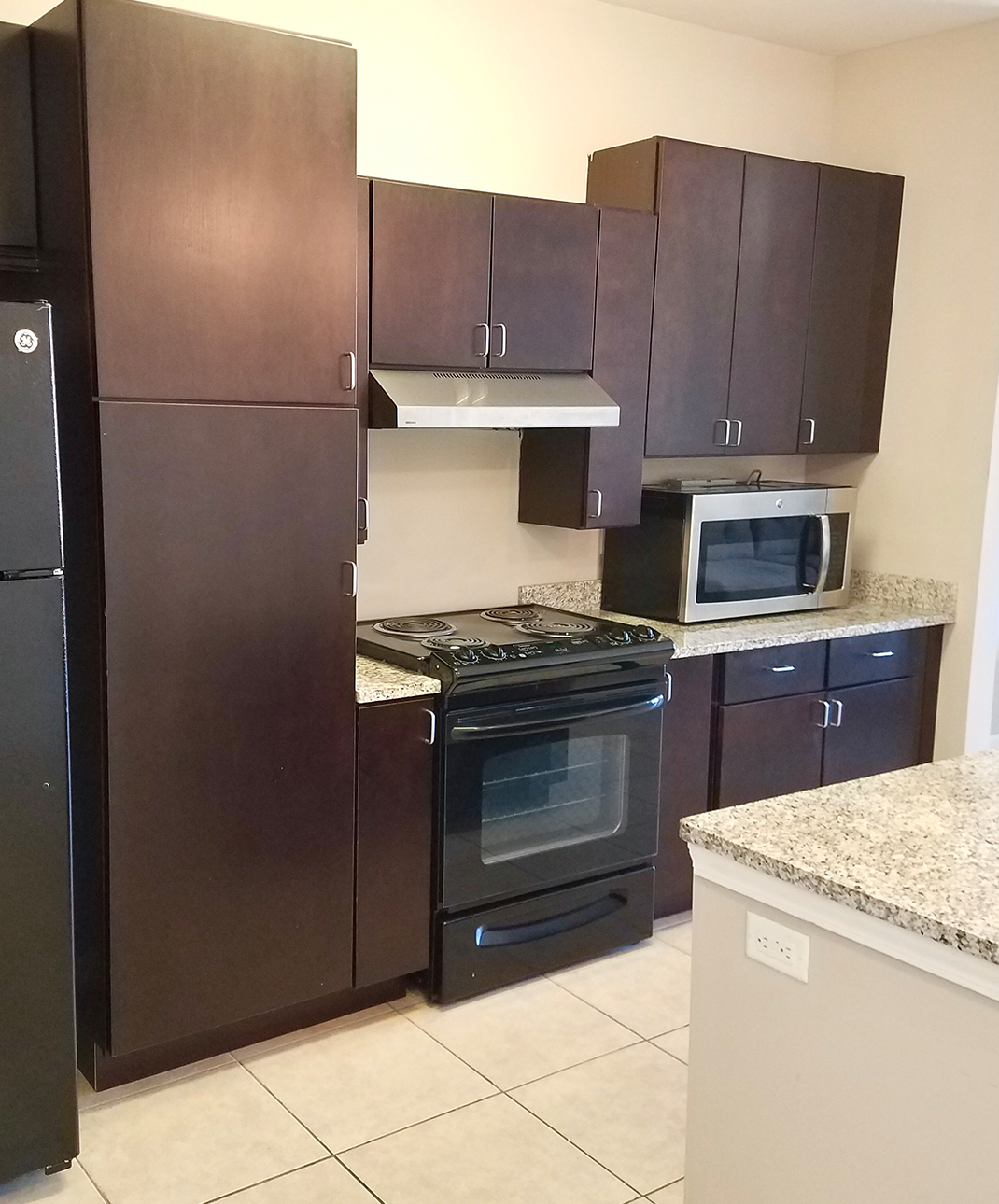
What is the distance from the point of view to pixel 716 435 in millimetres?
3793

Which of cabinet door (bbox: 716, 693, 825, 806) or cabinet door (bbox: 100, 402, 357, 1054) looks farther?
cabinet door (bbox: 716, 693, 825, 806)

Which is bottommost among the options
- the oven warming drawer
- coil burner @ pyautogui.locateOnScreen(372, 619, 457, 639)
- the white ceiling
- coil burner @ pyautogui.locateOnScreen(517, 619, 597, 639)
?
the oven warming drawer

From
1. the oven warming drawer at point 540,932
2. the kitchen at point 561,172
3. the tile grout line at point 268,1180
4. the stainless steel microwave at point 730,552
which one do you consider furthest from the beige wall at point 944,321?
the tile grout line at point 268,1180

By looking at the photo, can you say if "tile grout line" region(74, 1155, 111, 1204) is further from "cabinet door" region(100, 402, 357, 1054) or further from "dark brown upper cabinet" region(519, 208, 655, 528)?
"dark brown upper cabinet" region(519, 208, 655, 528)

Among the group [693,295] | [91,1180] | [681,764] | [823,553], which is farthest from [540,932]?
[693,295]

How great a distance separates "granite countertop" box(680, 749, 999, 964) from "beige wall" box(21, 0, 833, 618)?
174 cm

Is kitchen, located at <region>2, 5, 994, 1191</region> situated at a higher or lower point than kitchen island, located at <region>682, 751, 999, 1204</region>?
higher

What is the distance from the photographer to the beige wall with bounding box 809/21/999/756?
389 cm

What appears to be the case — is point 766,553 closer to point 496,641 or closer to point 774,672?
point 774,672

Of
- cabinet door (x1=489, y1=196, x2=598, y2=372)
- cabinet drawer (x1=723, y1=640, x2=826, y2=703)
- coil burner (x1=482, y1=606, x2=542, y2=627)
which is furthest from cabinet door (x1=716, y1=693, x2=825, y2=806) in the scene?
cabinet door (x1=489, y1=196, x2=598, y2=372)

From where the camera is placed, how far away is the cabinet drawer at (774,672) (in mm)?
3559

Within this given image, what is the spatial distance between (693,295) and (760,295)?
298 mm

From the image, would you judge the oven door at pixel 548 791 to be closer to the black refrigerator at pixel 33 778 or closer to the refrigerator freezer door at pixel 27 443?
the black refrigerator at pixel 33 778

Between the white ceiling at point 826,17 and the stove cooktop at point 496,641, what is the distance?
1.93 m
